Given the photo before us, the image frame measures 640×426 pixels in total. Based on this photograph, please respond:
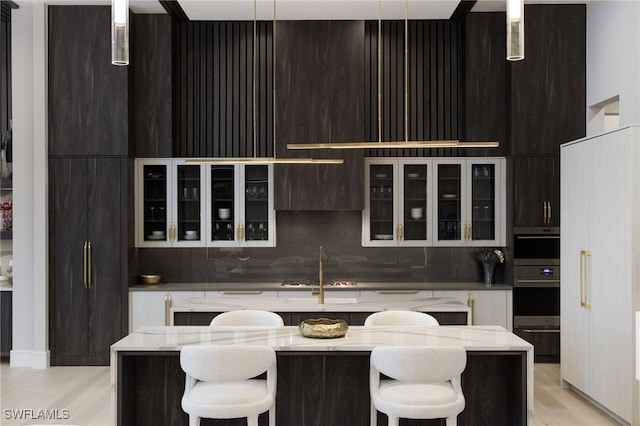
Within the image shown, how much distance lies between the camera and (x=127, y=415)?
3799mm

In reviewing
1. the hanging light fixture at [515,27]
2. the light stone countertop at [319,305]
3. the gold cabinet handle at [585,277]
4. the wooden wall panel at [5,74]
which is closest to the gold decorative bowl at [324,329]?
the light stone countertop at [319,305]

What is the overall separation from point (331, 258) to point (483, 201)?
1.67m

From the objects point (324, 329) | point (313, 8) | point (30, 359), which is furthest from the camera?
point (30, 359)

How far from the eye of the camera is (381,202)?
6.74m

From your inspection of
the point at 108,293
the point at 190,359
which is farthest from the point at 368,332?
the point at 108,293

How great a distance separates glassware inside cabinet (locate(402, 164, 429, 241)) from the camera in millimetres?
6703

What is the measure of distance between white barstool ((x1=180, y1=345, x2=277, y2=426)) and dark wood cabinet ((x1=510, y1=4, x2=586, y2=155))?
4.04 metres

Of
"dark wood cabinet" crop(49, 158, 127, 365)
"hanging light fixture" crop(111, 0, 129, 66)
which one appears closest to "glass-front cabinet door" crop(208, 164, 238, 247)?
"dark wood cabinet" crop(49, 158, 127, 365)

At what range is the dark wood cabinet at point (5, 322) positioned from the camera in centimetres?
652

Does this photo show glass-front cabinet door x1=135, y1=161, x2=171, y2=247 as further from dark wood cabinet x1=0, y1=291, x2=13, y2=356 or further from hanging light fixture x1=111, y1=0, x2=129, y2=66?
hanging light fixture x1=111, y1=0, x2=129, y2=66

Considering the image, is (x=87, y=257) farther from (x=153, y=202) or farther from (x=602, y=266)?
(x=602, y=266)

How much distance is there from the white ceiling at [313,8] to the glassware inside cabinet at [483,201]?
5.16ft

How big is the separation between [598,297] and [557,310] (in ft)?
5.21

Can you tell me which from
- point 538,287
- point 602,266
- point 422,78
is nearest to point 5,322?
point 422,78
